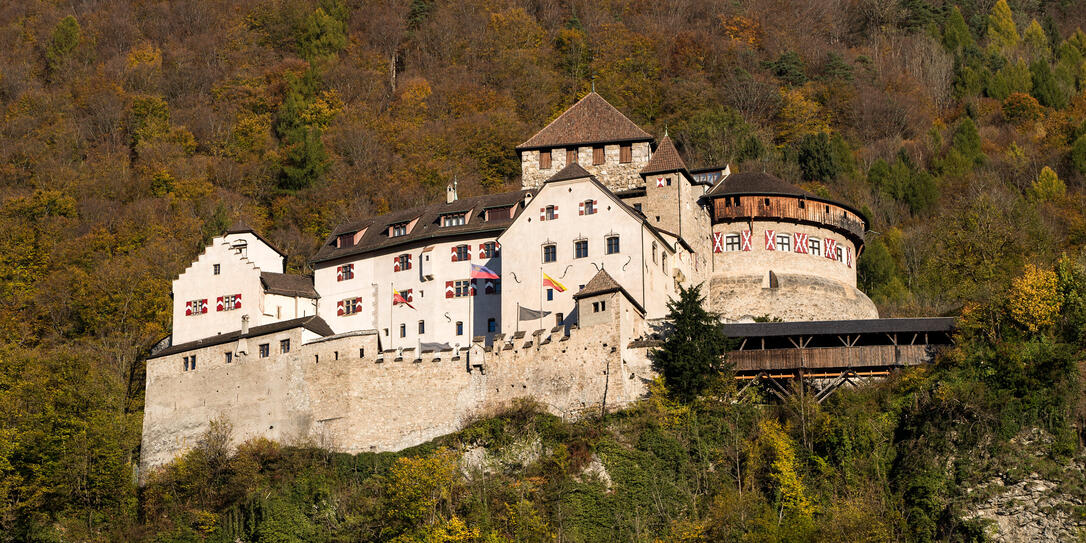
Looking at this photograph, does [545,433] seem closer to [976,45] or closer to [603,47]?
[603,47]

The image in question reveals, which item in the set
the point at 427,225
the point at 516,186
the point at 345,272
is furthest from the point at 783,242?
the point at 345,272

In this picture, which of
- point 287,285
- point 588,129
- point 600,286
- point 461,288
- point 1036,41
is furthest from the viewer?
point 1036,41

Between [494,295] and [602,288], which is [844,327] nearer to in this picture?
[602,288]

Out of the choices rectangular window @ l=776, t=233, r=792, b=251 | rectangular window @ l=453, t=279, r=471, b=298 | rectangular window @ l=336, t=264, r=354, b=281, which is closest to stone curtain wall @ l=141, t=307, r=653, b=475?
rectangular window @ l=453, t=279, r=471, b=298

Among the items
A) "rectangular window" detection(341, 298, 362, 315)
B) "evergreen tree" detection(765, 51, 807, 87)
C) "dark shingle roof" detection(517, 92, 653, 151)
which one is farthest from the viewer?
"evergreen tree" detection(765, 51, 807, 87)

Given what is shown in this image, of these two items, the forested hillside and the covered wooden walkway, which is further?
the covered wooden walkway

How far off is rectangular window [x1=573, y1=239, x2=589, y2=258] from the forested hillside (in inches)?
281

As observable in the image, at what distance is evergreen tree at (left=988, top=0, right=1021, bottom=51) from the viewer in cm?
9200

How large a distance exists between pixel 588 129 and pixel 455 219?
9.35 meters

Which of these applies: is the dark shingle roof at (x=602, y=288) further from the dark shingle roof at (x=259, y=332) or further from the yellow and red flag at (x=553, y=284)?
the dark shingle roof at (x=259, y=332)

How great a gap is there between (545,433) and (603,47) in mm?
42920

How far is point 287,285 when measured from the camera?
175ft

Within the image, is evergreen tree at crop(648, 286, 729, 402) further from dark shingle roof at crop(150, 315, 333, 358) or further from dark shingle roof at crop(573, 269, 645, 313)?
dark shingle roof at crop(150, 315, 333, 358)

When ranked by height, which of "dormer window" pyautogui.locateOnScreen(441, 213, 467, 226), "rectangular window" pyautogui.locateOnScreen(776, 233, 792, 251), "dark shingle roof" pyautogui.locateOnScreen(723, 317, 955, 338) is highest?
"dormer window" pyautogui.locateOnScreen(441, 213, 467, 226)
